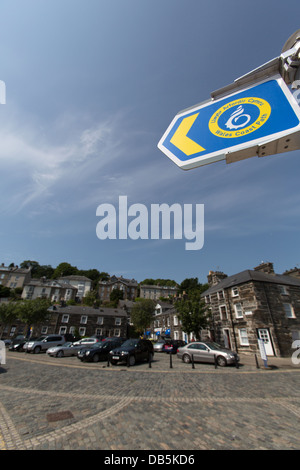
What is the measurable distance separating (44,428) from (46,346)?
21.5 metres

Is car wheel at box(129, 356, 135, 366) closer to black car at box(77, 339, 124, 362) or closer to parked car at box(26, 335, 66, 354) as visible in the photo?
black car at box(77, 339, 124, 362)

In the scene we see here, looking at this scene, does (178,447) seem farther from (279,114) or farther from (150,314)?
(150,314)

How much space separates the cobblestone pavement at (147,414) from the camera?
410 cm

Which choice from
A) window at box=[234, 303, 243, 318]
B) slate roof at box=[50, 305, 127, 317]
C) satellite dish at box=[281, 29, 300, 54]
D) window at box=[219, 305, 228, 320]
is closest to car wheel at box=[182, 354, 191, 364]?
window at box=[234, 303, 243, 318]

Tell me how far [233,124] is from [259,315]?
23.3 m

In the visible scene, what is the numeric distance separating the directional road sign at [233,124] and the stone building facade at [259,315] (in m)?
22.9

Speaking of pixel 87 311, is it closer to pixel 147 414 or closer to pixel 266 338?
pixel 266 338

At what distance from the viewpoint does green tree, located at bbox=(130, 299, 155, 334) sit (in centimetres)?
4378

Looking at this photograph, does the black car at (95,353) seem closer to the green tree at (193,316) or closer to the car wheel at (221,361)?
the car wheel at (221,361)

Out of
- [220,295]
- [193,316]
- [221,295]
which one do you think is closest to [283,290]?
[221,295]

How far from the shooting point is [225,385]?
8828 millimetres

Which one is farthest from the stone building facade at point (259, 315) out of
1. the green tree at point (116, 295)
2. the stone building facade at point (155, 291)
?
the stone building facade at point (155, 291)

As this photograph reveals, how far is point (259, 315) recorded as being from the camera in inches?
821
